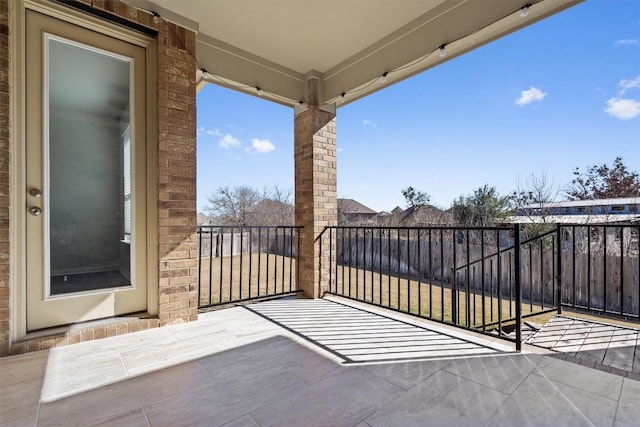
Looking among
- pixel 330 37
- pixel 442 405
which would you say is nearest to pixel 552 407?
pixel 442 405

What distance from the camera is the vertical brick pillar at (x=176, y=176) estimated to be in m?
2.31

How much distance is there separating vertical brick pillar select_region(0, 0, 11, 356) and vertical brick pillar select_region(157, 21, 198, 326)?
834mm

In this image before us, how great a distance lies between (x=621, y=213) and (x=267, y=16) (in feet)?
26.0

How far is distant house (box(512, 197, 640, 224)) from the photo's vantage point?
5.99 m

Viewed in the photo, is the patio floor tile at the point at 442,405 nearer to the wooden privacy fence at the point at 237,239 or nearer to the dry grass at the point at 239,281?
the wooden privacy fence at the point at 237,239

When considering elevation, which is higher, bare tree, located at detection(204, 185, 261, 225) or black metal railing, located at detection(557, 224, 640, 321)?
bare tree, located at detection(204, 185, 261, 225)

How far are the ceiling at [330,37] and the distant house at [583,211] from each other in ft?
17.3

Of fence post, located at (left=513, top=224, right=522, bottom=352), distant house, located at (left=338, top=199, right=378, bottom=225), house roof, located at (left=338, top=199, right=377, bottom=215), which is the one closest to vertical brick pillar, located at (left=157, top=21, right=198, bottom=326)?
A: fence post, located at (left=513, top=224, right=522, bottom=352)

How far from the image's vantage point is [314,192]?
3.32 metres

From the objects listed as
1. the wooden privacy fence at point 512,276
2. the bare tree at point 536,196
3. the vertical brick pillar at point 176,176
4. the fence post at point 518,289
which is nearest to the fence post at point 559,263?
the wooden privacy fence at point 512,276

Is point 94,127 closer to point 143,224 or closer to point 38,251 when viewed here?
point 143,224

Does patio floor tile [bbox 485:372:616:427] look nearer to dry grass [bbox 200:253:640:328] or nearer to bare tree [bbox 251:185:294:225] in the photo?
dry grass [bbox 200:253:640:328]

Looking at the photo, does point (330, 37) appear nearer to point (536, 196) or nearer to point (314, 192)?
point (314, 192)

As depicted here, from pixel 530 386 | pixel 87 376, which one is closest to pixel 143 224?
pixel 87 376
